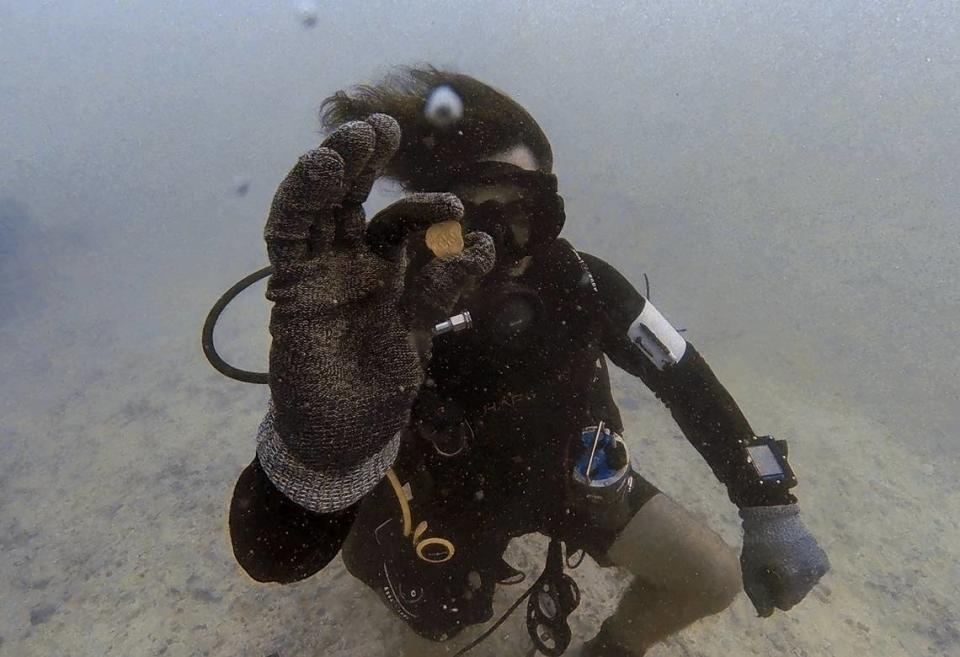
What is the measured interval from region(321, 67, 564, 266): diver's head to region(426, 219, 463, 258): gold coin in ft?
2.49

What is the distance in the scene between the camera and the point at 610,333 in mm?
2486

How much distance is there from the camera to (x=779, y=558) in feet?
7.61

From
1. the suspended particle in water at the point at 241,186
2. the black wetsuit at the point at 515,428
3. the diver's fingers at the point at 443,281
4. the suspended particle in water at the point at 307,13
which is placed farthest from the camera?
the suspended particle in water at the point at 307,13

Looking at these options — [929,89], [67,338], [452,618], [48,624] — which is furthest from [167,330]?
[929,89]

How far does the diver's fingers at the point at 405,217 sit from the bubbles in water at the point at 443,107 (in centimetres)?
115

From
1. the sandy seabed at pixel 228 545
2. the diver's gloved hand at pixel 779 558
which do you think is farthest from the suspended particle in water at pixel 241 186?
the diver's gloved hand at pixel 779 558

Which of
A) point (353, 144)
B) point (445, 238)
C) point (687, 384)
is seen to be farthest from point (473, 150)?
point (687, 384)

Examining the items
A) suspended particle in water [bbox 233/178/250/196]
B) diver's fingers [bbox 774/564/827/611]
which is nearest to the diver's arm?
diver's fingers [bbox 774/564/827/611]

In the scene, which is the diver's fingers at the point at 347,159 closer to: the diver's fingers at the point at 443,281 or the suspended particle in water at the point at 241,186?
the diver's fingers at the point at 443,281

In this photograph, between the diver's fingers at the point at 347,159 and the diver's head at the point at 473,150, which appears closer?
the diver's fingers at the point at 347,159

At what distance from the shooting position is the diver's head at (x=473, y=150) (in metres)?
2.12

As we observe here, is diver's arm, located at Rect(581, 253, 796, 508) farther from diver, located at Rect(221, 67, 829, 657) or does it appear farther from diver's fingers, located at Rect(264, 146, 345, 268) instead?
diver's fingers, located at Rect(264, 146, 345, 268)

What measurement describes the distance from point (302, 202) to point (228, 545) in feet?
12.8

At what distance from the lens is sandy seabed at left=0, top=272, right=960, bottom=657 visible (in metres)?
3.49
